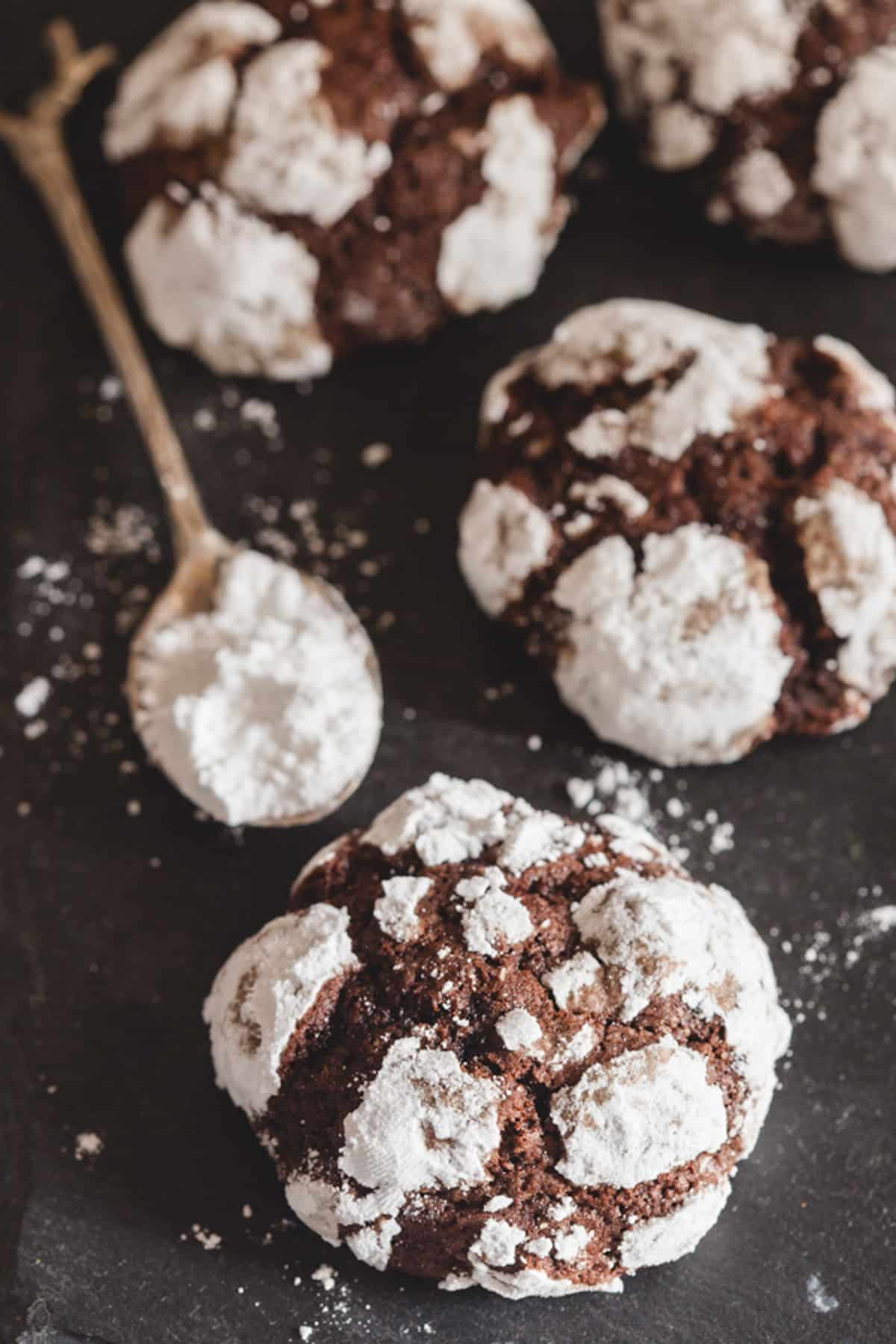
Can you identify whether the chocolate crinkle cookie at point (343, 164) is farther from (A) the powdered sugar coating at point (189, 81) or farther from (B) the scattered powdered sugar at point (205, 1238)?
(B) the scattered powdered sugar at point (205, 1238)

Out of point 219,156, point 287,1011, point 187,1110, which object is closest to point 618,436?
point 219,156

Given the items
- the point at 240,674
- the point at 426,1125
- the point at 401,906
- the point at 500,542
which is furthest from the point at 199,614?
the point at 426,1125

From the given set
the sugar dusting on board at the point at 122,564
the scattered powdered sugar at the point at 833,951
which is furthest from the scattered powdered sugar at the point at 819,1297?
the sugar dusting on board at the point at 122,564

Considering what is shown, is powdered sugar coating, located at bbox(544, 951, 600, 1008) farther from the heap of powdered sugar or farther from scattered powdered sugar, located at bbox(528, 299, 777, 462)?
scattered powdered sugar, located at bbox(528, 299, 777, 462)

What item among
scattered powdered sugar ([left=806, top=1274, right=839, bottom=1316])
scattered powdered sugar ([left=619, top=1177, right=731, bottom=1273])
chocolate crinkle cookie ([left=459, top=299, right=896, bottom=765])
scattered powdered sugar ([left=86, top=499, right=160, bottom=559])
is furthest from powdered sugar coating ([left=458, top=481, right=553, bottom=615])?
scattered powdered sugar ([left=806, top=1274, right=839, bottom=1316])

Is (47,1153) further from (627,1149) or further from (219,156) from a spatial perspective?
(219,156)

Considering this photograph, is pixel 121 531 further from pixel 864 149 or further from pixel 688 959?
pixel 864 149
